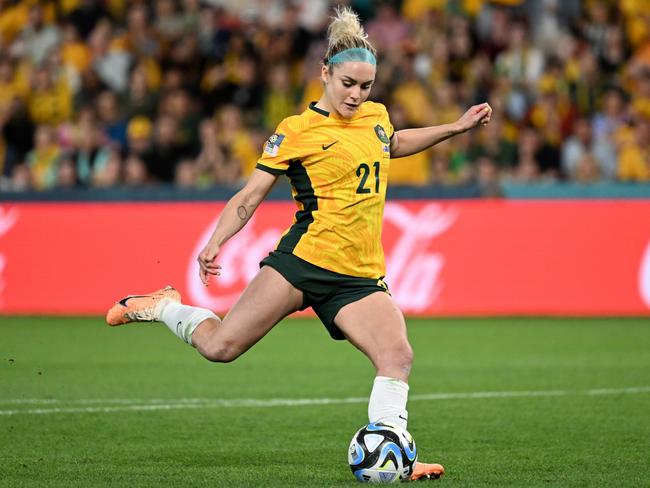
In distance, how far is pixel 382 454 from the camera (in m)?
6.37

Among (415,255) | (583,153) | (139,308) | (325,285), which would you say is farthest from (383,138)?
(583,153)

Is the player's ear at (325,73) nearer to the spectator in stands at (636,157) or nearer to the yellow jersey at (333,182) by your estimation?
the yellow jersey at (333,182)

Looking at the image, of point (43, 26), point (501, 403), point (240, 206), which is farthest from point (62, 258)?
point (240, 206)

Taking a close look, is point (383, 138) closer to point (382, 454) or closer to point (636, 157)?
point (382, 454)

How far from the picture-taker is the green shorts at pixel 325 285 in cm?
670

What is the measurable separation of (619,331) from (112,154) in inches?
321

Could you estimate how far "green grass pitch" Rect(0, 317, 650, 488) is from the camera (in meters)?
6.90

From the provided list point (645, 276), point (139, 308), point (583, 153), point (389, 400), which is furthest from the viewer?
point (583, 153)

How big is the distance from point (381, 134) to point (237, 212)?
0.86 meters

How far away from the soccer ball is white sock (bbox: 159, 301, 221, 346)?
1.21 m

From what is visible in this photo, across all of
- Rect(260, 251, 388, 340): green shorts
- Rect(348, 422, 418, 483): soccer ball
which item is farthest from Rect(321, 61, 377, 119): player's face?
Rect(348, 422, 418, 483): soccer ball

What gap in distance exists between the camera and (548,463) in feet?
23.2

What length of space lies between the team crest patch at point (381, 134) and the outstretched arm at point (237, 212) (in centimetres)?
59

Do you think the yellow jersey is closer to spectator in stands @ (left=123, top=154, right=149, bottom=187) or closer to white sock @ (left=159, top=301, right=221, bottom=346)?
white sock @ (left=159, top=301, right=221, bottom=346)
